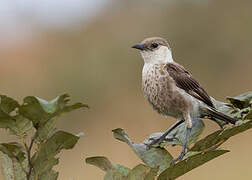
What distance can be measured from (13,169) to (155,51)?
264cm

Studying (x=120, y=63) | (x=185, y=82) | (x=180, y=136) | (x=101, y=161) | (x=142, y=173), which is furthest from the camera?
(x=120, y=63)

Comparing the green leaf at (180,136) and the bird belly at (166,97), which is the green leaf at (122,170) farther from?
the bird belly at (166,97)

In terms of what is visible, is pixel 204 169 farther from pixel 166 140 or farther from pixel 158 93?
pixel 166 140

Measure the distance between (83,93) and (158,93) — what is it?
7.16m

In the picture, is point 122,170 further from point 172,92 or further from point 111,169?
point 172,92

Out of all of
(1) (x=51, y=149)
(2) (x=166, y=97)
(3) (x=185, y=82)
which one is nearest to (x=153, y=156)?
(1) (x=51, y=149)

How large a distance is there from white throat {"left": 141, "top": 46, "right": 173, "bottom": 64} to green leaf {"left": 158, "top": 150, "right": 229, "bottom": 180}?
2.35 meters

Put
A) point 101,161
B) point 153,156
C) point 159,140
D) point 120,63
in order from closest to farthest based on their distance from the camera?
point 101,161, point 153,156, point 159,140, point 120,63

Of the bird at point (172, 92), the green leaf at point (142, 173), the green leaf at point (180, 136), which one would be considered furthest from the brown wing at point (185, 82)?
the green leaf at point (142, 173)

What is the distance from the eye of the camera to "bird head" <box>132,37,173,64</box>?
12.3 feet

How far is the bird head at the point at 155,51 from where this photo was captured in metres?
3.75

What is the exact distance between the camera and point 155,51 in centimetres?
382

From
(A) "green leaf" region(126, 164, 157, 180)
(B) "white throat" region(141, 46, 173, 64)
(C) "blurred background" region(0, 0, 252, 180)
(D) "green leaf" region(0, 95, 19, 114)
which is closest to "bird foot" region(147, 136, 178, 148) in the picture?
(A) "green leaf" region(126, 164, 157, 180)

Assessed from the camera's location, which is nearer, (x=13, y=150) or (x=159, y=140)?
(x=13, y=150)
